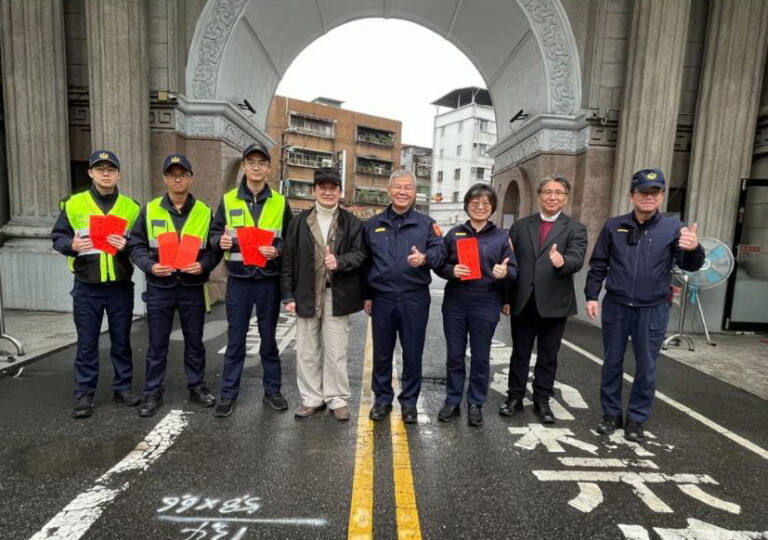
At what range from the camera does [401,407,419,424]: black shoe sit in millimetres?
3826

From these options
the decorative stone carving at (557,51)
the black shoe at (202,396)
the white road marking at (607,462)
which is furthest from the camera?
the decorative stone carving at (557,51)

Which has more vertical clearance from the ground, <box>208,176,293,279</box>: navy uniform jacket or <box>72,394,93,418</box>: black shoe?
<box>208,176,293,279</box>: navy uniform jacket

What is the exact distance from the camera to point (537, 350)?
13.3 ft

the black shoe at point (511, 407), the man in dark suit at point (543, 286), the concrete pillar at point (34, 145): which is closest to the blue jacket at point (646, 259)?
the man in dark suit at point (543, 286)

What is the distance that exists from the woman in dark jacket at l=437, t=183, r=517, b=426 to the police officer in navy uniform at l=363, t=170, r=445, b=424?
0.22 meters

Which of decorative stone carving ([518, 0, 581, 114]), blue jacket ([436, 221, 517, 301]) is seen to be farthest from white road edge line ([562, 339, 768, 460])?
decorative stone carving ([518, 0, 581, 114])

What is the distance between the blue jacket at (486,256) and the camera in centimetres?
378

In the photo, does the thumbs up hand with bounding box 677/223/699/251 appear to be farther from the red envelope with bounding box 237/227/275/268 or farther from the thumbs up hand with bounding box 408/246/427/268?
the red envelope with bounding box 237/227/275/268

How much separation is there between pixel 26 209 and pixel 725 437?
1084 centimetres

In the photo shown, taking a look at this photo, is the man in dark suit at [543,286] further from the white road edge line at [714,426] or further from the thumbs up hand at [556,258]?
the white road edge line at [714,426]

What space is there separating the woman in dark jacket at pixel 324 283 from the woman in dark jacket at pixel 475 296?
83 cm

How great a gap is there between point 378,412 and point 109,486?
202 centimetres

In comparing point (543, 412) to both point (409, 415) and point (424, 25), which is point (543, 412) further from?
point (424, 25)

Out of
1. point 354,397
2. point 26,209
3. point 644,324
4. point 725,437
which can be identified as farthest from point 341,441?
point 26,209
